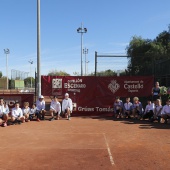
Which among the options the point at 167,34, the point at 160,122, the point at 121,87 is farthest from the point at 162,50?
the point at 160,122

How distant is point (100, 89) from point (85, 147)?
8373 millimetres

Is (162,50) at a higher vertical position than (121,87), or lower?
higher

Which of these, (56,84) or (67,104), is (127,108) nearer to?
(67,104)

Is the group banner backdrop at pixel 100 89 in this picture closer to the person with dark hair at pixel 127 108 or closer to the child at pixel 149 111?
the person with dark hair at pixel 127 108

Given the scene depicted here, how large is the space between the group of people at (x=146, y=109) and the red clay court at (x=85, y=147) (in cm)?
99

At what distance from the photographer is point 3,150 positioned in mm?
8352

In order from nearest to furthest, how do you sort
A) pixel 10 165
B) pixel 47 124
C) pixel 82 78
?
pixel 10 165 < pixel 47 124 < pixel 82 78

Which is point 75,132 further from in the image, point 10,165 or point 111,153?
point 10,165

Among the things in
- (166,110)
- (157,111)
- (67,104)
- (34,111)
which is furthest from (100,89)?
(166,110)

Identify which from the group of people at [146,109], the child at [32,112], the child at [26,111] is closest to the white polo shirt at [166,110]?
the group of people at [146,109]

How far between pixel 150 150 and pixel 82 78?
895cm

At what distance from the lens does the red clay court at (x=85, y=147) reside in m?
6.97

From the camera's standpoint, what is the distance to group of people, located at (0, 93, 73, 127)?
13.9 m

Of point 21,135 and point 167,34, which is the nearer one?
point 21,135
